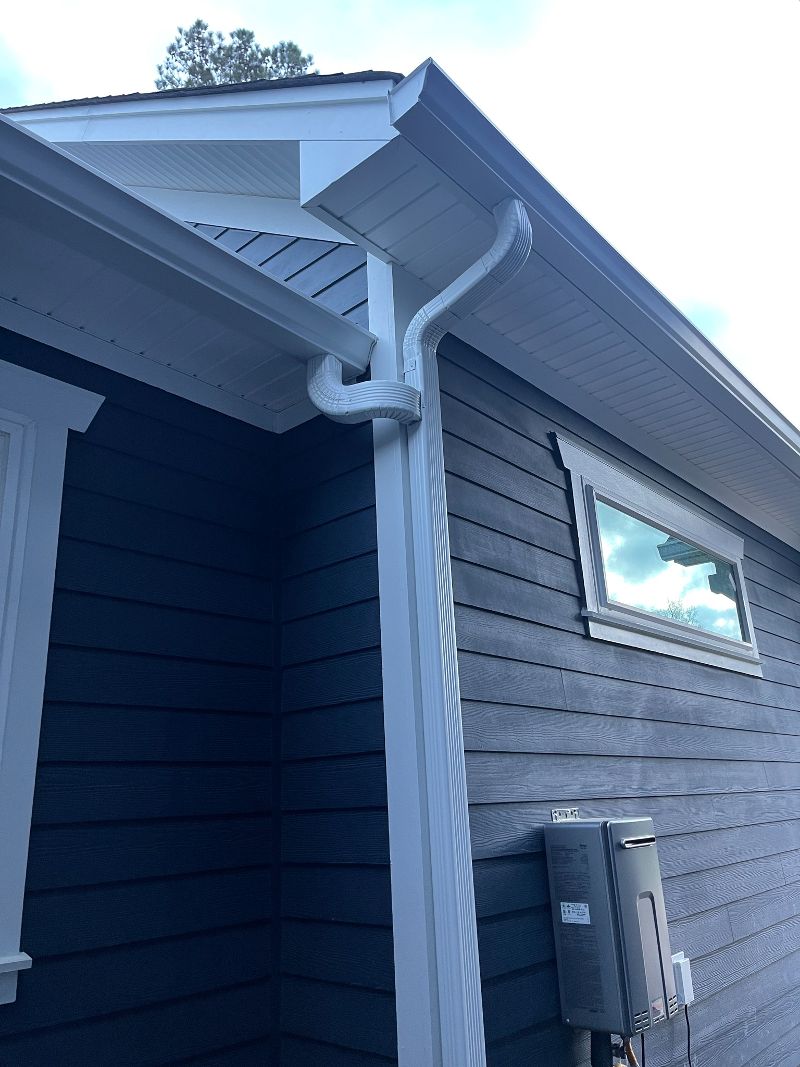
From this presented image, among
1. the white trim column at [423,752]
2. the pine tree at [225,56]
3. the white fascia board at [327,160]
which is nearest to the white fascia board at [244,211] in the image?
the white fascia board at [327,160]

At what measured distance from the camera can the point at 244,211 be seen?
3.18 meters

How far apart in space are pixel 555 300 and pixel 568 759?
56.8 inches

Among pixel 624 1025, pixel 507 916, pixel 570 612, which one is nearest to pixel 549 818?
pixel 507 916

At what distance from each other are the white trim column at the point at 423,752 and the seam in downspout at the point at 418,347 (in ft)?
0.29

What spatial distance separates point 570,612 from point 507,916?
40.5 inches

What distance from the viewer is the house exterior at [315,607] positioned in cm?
184

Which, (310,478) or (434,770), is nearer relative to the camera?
(434,770)

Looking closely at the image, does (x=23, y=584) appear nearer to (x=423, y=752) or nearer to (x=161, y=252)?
(x=161, y=252)

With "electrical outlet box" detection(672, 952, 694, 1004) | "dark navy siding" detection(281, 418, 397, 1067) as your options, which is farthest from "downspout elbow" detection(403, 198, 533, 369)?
"electrical outlet box" detection(672, 952, 694, 1004)

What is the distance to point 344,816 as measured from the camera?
2.08 meters

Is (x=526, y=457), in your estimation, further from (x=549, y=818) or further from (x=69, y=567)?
(x=69, y=567)

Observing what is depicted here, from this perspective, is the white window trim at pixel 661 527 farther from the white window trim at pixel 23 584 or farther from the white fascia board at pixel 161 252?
the white window trim at pixel 23 584

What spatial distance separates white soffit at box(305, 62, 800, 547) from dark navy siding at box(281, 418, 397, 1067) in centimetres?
60

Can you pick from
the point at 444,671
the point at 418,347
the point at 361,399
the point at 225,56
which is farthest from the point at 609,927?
the point at 225,56
